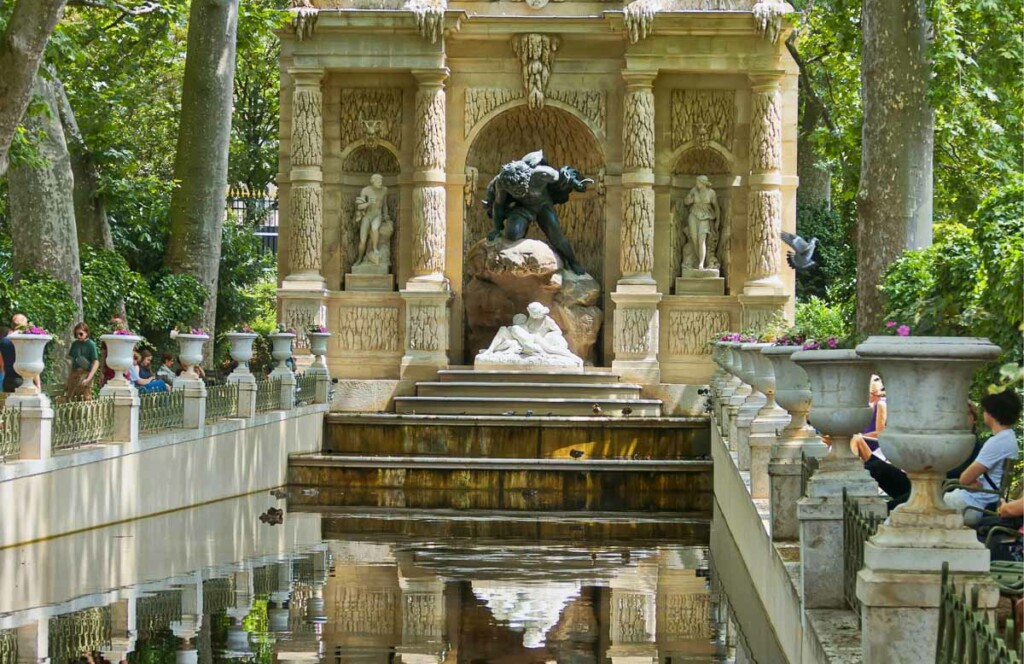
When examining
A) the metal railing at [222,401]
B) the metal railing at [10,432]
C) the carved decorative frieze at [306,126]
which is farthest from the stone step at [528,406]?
the metal railing at [10,432]

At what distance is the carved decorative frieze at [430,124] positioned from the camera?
98.0 ft

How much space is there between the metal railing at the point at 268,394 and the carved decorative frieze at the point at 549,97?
7302mm

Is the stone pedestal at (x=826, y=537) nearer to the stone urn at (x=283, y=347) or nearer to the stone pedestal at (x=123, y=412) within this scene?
the stone pedestal at (x=123, y=412)

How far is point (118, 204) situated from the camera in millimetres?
31141

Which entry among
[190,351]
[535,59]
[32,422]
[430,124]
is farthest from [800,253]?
[32,422]

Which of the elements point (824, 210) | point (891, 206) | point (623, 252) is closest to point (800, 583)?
point (891, 206)

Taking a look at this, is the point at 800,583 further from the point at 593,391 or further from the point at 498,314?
the point at 498,314

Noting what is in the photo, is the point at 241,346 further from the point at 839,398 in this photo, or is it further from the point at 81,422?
the point at 839,398

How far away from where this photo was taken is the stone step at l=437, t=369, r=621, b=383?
2841 cm

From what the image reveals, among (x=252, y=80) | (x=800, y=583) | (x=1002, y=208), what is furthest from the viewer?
(x=252, y=80)

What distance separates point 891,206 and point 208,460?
311 inches

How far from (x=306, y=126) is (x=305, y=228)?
1.57 meters

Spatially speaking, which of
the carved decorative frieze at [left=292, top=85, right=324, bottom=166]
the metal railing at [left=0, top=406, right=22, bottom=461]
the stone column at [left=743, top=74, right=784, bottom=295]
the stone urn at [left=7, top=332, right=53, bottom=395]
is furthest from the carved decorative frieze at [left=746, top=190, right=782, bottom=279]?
the metal railing at [left=0, top=406, right=22, bottom=461]

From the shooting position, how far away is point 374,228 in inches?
1206
